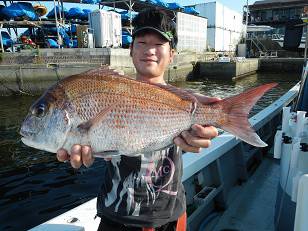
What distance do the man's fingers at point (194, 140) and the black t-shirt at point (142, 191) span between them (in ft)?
0.93

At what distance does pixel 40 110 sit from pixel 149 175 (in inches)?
31.0

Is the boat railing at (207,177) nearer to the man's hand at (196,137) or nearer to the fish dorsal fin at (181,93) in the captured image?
the man's hand at (196,137)

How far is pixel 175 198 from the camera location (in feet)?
6.91

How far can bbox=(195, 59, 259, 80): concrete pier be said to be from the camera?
30828mm

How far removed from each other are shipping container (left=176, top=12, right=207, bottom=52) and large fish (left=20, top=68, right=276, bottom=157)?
107 feet

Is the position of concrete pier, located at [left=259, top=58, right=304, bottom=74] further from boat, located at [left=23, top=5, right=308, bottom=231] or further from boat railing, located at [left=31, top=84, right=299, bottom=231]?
boat railing, located at [left=31, top=84, right=299, bottom=231]

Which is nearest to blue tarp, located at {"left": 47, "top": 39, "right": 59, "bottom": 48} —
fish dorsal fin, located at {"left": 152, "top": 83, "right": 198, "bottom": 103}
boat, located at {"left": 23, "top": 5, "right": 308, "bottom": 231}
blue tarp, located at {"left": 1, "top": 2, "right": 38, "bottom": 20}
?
blue tarp, located at {"left": 1, "top": 2, "right": 38, "bottom": 20}

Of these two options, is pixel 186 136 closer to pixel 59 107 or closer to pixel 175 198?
pixel 175 198

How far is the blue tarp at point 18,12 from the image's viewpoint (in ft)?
84.3

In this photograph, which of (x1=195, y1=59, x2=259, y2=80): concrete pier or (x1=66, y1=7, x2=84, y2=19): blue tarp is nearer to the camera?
(x1=66, y1=7, x2=84, y2=19): blue tarp

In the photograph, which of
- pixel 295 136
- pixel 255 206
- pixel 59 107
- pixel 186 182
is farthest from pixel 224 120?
pixel 255 206

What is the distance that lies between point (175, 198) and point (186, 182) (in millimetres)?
1812

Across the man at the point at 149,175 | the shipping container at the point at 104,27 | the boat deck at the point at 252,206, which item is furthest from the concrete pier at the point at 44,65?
the man at the point at 149,175

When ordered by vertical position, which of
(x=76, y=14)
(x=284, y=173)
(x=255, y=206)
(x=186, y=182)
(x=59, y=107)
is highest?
(x=76, y=14)
